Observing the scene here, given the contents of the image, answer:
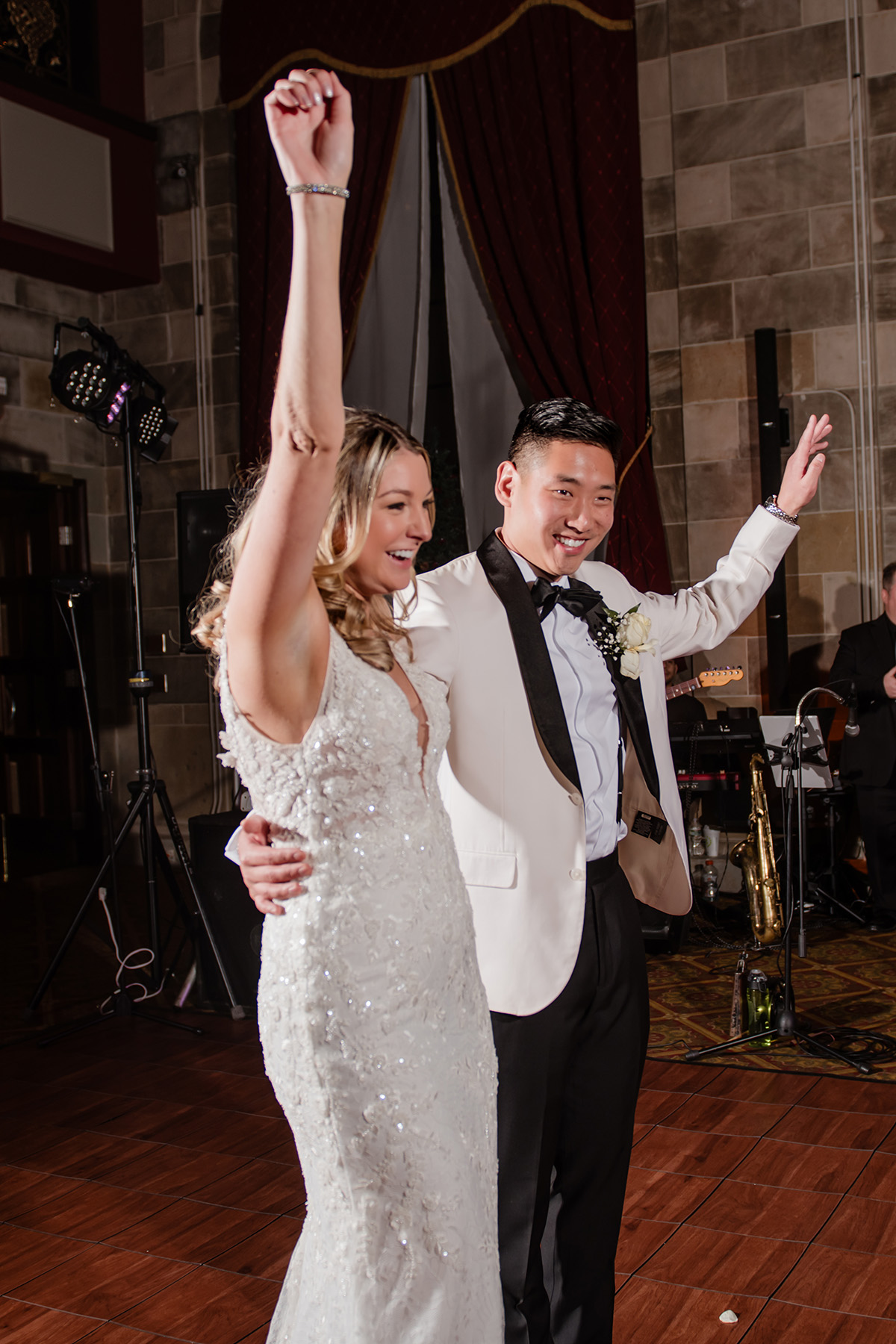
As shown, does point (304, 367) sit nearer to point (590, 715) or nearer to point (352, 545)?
point (352, 545)

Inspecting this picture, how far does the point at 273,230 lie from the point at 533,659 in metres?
6.29

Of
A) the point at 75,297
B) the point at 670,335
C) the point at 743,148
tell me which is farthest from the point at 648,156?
the point at 75,297

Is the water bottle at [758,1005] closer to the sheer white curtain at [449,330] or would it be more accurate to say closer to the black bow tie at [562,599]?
the black bow tie at [562,599]

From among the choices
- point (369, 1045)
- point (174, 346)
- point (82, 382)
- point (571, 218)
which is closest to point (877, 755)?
point (571, 218)

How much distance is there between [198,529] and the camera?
6.45 metres

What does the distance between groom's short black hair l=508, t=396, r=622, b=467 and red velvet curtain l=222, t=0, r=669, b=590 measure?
450 cm

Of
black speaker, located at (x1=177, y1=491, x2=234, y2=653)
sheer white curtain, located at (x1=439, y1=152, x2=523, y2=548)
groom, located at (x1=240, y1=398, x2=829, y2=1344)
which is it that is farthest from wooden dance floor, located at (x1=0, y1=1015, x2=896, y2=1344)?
sheer white curtain, located at (x1=439, y1=152, x2=523, y2=548)

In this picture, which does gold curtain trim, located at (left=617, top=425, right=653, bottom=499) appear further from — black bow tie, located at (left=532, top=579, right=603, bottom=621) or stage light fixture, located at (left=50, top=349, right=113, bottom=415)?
black bow tie, located at (left=532, top=579, right=603, bottom=621)

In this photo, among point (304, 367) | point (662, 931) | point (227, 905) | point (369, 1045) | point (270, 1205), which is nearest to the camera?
point (304, 367)

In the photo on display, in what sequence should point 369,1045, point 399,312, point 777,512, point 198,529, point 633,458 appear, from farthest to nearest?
point 399,312, point 633,458, point 198,529, point 777,512, point 369,1045

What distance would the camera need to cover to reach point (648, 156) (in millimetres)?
6891

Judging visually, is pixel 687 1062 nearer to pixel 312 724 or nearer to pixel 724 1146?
pixel 724 1146

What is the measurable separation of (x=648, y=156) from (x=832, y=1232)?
5.87m

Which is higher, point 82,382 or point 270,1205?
point 82,382
